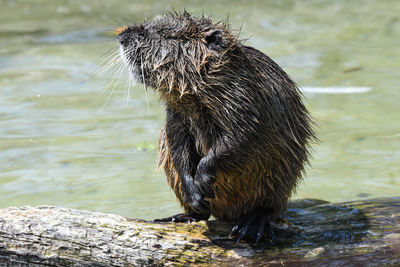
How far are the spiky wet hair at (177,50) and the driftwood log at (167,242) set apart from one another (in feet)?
2.91

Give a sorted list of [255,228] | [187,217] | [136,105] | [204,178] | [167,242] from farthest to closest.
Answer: [136,105]
[187,217]
[255,228]
[204,178]
[167,242]

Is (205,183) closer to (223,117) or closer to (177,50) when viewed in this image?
(223,117)

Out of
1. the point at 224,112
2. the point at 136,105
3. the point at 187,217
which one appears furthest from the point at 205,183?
the point at 136,105

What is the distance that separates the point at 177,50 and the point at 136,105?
363 centimetres

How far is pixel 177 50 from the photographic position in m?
4.01

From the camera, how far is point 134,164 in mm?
6016

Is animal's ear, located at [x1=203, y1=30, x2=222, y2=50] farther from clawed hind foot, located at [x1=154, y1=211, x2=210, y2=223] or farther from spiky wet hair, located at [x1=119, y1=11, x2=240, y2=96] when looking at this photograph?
clawed hind foot, located at [x1=154, y1=211, x2=210, y2=223]

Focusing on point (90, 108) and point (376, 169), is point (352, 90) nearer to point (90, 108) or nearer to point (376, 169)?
point (376, 169)

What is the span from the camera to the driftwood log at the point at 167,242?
3.48 meters

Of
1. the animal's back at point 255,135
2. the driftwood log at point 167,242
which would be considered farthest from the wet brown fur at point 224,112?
the driftwood log at point 167,242

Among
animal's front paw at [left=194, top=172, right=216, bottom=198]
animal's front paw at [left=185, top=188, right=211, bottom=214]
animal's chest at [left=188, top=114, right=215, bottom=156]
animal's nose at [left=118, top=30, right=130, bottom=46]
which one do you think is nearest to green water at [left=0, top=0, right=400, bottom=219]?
animal's nose at [left=118, top=30, right=130, bottom=46]

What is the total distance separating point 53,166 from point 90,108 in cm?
161

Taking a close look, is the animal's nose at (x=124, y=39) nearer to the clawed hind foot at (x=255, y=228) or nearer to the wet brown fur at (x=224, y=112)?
the wet brown fur at (x=224, y=112)

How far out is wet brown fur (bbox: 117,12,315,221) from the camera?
12.7 feet
